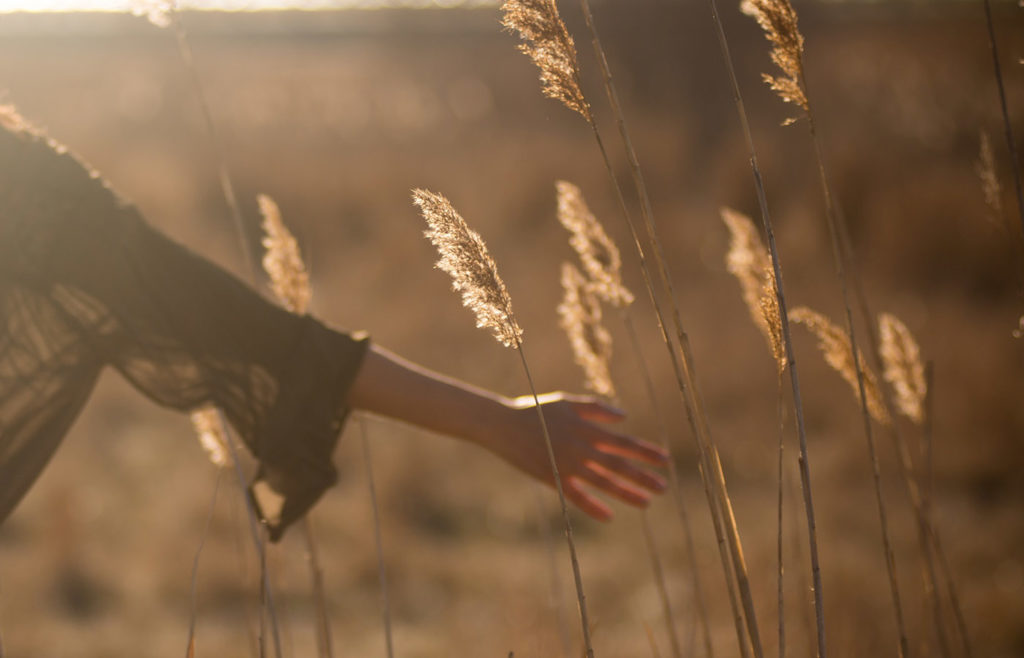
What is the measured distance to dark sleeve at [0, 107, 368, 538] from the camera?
1.06m

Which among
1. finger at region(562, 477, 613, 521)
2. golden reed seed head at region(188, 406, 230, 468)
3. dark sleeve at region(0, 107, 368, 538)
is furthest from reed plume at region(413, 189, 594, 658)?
golden reed seed head at region(188, 406, 230, 468)

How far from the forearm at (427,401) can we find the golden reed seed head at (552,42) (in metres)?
0.39

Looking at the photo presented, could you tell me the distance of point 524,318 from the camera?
564cm

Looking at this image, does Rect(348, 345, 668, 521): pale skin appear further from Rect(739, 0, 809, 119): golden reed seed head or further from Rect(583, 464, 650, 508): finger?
Rect(739, 0, 809, 119): golden reed seed head

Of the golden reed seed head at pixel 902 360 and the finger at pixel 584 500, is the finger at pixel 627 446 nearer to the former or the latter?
the finger at pixel 584 500

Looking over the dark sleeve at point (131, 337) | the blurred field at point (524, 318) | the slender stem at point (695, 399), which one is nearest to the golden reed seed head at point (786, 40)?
the slender stem at point (695, 399)

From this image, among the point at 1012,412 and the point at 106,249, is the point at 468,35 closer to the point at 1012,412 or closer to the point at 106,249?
the point at 1012,412

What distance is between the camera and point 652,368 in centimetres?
516

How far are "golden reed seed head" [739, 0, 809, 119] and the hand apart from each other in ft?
1.49

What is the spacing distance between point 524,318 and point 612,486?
4.60 meters

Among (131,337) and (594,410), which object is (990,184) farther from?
(131,337)

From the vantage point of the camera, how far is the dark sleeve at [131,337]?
3.49 ft

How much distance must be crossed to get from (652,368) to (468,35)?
1149 centimetres

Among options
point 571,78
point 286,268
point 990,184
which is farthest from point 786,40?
point 286,268
